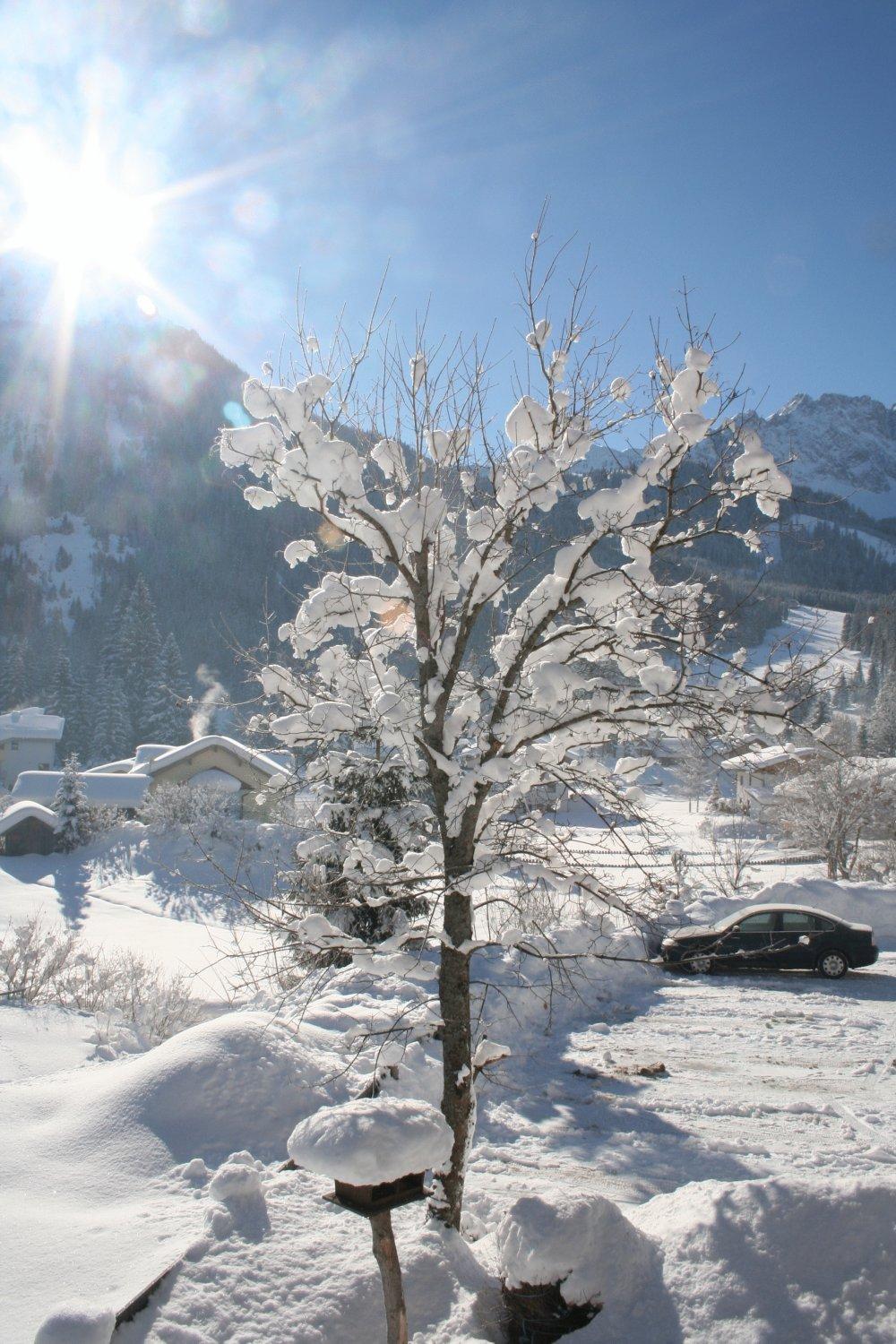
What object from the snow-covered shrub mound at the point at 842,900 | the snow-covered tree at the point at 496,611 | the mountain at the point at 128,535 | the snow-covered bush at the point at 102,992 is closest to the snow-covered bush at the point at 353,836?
the snow-covered tree at the point at 496,611

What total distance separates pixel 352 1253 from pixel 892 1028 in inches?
406

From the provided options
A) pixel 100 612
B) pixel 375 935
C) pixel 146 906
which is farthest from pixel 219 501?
pixel 375 935

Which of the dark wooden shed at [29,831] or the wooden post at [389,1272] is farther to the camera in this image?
the dark wooden shed at [29,831]

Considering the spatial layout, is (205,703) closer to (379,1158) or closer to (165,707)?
(379,1158)

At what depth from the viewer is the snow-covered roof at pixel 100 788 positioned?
122ft

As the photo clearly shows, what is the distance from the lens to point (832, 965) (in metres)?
14.7

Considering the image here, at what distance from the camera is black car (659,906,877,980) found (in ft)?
48.3

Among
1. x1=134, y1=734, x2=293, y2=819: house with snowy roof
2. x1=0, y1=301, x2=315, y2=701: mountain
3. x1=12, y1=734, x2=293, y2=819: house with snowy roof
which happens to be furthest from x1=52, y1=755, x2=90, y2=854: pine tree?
x1=0, y1=301, x2=315, y2=701: mountain

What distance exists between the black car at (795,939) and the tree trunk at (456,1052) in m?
10.8

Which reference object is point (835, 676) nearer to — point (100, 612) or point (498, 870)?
point (498, 870)

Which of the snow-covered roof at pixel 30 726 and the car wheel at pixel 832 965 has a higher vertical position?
the snow-covered roof at pixel 30 726

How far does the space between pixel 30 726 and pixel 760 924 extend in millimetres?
58545

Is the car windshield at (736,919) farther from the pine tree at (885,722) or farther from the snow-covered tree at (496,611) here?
the pine tree at (885,722)

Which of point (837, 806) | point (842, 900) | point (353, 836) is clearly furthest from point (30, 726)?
point (353, 836)
